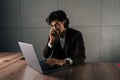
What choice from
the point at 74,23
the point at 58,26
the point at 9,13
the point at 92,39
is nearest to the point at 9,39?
the point at 9,13

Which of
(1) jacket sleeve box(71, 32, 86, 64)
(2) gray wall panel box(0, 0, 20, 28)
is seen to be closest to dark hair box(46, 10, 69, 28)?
(1) jacket sleeve box(71, 32, 86, 64)

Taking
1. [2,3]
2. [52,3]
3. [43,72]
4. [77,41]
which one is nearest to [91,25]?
[52,3]

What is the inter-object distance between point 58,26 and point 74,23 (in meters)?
1.65

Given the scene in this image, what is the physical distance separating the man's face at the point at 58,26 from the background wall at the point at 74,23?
159cm

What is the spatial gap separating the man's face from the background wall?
1.59 meters

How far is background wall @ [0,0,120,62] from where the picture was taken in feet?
14.5

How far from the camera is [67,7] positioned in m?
4.46

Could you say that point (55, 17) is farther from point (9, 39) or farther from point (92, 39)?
point (9, 39)

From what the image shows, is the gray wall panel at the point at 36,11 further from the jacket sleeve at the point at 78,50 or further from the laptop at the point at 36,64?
the laptop at the point at 36,64

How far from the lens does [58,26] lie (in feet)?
9.48

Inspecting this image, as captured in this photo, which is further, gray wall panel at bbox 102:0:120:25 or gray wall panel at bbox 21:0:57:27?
gray wall panel at bbox 21:0:57:27

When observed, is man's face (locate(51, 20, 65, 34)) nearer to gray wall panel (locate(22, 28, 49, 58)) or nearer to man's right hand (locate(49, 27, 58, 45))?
man's right hand (locate(49, 27, 58, 45))

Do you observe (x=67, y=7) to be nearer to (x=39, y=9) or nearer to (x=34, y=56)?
(x=39, y=9)

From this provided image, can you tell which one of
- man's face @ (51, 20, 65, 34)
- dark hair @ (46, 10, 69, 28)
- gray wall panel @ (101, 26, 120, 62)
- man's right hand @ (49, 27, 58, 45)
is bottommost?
gray wall panel @ (101, 26, 120, 62)
